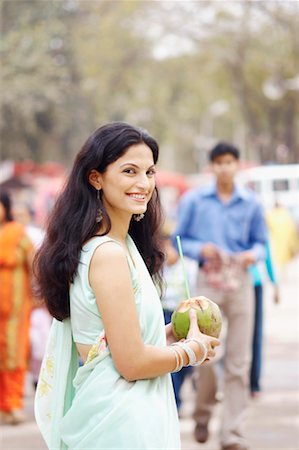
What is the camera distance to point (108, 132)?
350 cm

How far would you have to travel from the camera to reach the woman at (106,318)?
10.9 ft

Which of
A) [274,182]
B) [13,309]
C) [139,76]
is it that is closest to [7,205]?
[13,309]

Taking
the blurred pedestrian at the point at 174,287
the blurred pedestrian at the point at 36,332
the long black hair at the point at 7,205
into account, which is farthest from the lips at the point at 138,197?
the blurred pedestrian at the point at 36,332

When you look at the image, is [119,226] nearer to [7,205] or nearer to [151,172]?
[151,172]

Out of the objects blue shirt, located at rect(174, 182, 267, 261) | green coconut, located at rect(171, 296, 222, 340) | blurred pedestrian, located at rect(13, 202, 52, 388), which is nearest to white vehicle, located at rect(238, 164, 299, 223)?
blurred pedestrian, located at rect(13, 202, 52, 388)

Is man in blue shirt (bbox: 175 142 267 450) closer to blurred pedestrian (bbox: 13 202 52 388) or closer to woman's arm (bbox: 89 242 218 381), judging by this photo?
blurred pedestrian (bbox: 13 202 52 388)

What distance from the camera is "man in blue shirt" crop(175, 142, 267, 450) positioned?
7.10m

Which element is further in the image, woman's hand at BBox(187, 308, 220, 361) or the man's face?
the man's face

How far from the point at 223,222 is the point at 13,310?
197 centimetres

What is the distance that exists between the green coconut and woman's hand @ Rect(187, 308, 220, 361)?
15mm

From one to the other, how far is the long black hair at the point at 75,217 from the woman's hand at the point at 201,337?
0.37m

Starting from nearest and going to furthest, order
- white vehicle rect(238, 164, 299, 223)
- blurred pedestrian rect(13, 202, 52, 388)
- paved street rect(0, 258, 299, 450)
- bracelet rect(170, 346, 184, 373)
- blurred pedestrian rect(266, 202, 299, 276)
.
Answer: bracelet rect(170, 346, 184, 373)
paved street rect(0, 258, 299, 450)
blurred pedestrian rect(13, 202, 52, 388)
blurred pedestrian rect(266, 202, 299, 276)
white vehicle rect(238, 164, 299, 223)

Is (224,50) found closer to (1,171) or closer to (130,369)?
(1,171)

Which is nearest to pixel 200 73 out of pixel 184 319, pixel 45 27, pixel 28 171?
pixel 28 171
